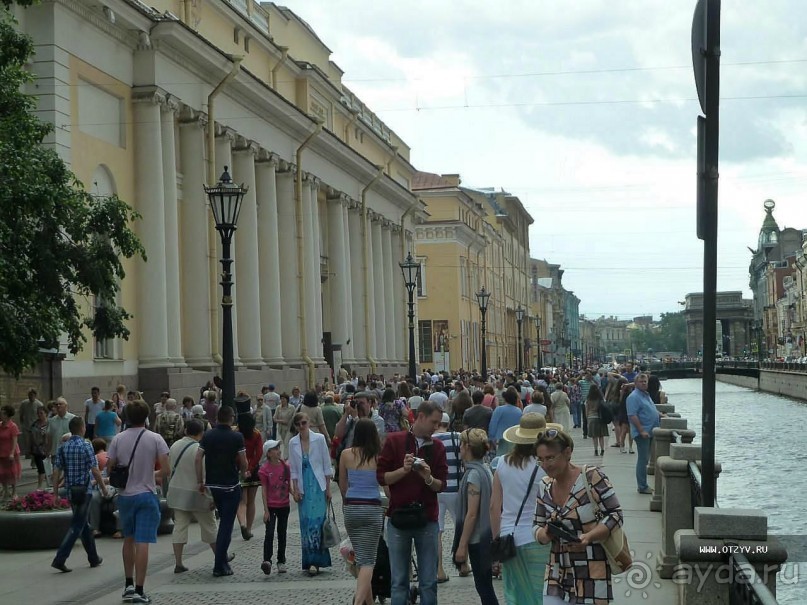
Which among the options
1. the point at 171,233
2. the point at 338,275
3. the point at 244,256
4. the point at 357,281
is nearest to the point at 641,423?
the point at 171,233

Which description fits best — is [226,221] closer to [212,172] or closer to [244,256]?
[212,172]

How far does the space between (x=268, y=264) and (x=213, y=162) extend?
7.57m

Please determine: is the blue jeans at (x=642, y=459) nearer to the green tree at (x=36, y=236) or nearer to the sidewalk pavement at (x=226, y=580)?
the sidewalk pavement at (x=226, y=580)

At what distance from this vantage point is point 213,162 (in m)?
33.3

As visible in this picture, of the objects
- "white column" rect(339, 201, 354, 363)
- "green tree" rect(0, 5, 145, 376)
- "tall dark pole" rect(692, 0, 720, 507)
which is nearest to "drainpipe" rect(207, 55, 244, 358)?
"green tree" rect(0, 5, 145, 376)

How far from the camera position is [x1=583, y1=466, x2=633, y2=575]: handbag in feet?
21.5

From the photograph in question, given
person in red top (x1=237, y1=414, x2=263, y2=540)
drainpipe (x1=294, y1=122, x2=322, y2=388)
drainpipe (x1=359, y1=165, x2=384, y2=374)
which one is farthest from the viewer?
drainpipe (x1=359, y1=165, x2=384, y2=374)

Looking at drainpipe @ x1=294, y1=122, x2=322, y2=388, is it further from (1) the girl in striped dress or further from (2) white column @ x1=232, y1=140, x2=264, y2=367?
(1) the girl in striped dress

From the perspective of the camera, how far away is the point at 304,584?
1192 centimetres

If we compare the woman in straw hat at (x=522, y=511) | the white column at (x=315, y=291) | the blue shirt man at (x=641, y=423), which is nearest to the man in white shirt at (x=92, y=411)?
the blue shirt man at (x=641, y=423)

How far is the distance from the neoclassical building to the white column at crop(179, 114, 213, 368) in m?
0.04

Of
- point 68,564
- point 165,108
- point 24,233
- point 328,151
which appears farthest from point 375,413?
point 328,151

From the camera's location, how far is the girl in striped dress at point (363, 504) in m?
9.82

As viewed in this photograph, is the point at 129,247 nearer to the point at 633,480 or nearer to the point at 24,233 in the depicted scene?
the point at 24,233
